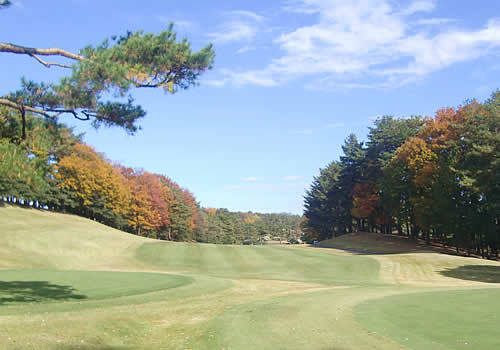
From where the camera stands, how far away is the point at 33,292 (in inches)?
639

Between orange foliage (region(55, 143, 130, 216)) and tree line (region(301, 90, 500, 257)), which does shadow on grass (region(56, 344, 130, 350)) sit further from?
orange foliage (region(55, 143, 130, 216))

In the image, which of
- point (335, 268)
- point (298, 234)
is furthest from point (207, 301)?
point (298, 234)

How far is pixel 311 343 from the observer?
846cm

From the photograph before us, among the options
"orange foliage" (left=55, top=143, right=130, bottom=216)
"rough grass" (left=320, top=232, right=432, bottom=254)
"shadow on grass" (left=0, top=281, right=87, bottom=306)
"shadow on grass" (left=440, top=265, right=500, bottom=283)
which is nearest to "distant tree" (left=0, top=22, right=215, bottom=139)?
"shadow on grass" (left=0, top=281, right=87, bottom=306)

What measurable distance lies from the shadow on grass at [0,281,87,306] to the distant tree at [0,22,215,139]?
624cm

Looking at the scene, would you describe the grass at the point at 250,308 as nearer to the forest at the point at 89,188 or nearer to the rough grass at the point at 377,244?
the forest at the point at 89,188

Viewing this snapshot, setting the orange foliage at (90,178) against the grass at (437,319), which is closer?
the grass at (437,319)

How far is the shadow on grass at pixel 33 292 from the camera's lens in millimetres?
14703

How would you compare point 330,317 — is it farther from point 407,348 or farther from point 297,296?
point 297,296

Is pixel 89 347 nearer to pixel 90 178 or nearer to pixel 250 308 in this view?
pixel 250 308

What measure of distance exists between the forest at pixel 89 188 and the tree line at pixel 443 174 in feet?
115

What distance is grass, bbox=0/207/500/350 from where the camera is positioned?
8578 mm

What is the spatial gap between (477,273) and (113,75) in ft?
88.8

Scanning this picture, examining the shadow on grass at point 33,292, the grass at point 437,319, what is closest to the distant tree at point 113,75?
the shadow on grass at point 33,292
